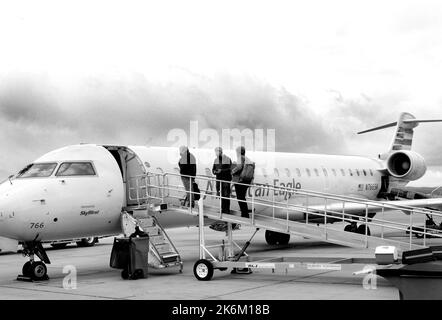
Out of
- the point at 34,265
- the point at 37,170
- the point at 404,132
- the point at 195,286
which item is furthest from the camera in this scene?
the point at 404,132

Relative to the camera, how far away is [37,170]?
1325 centimetres

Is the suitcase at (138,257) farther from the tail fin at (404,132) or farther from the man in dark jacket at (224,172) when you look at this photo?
the tail fin at (404,132)

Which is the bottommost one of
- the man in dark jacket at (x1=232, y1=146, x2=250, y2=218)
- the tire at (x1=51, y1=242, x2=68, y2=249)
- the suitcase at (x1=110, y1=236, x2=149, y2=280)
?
the tire at (x1=51, y1=242, x2=68, y2=249)

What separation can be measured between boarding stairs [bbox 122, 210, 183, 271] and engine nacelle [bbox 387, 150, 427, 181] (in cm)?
1373

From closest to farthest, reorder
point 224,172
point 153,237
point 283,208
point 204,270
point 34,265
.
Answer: point 204,270 < point 34,265 < point 153,237 < point 283,208 < point 224,172

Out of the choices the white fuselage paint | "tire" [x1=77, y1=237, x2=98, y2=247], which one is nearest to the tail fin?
the white fuselage paint

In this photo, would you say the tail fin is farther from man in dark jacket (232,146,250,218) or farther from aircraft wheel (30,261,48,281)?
aircraft wheel (30,261,48,281)

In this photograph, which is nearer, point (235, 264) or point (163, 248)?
point (235, 264)

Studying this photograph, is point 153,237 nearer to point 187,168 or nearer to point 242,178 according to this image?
point 187,168

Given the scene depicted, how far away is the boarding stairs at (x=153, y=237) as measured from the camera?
13.4 m

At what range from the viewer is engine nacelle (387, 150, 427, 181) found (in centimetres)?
2411

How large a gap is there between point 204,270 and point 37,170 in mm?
4484

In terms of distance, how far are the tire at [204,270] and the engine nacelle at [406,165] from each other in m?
14.1

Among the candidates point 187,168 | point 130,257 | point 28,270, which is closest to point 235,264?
point 130,257
